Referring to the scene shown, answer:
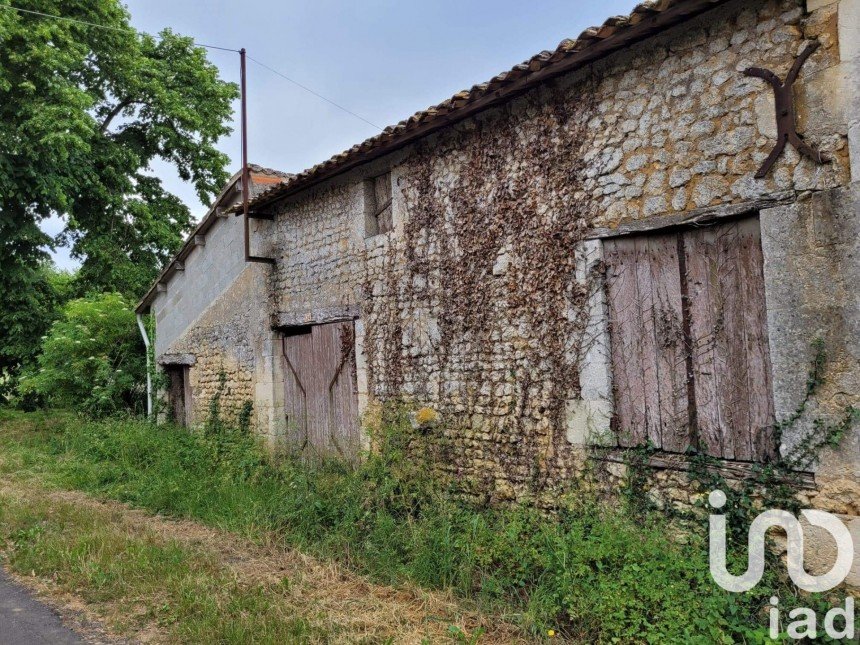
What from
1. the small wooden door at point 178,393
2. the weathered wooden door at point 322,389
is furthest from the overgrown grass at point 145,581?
the small wooden door at point 178,393

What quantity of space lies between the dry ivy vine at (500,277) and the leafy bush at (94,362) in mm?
7488

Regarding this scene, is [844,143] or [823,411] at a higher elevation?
[844,143]

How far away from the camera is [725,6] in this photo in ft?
13.1

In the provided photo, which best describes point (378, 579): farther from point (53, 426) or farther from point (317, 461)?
point (53, 426)

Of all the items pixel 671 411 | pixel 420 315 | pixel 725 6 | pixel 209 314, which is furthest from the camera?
pixel 209 314

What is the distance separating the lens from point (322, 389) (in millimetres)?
7664

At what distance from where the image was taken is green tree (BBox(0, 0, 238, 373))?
12.3 m

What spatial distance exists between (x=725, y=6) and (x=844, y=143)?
128 cm

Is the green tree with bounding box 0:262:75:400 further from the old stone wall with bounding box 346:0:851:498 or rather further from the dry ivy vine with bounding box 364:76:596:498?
the dry ivy vine with bounding box 364:76:596:498

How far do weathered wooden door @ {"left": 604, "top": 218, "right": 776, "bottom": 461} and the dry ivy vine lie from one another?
0.40m

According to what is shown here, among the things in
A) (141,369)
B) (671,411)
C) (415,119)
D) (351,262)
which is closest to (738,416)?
(671,411)

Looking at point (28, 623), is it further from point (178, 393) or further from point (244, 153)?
point (178, 393)

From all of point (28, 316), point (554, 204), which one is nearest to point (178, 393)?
point (28, 316)

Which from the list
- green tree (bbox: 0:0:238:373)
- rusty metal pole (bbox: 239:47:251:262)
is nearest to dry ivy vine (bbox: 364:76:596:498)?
rusty metal pole (bbox: 239:47:251:262)
